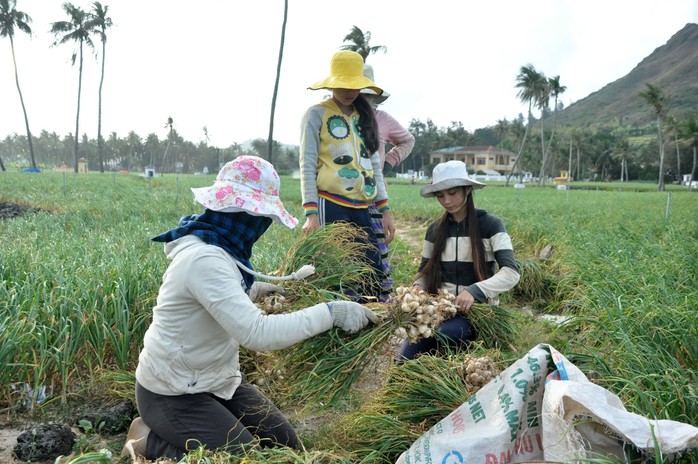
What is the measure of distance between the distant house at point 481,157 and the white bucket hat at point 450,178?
69370mm

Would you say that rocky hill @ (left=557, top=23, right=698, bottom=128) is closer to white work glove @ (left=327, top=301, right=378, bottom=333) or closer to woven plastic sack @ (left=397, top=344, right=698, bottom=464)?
white work glove @ (left=327, top=301, right=378, bottom=333)

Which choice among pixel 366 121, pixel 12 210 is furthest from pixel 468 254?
pixel 12 210

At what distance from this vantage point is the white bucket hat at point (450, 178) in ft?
7.48

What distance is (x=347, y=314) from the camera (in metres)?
1.59

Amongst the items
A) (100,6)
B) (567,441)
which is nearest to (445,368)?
(567,441)

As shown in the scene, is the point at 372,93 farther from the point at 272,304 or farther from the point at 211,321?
the point at 211,321

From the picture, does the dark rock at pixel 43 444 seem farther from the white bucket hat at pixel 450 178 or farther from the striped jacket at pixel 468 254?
the white bucket hat at pixel 450 178

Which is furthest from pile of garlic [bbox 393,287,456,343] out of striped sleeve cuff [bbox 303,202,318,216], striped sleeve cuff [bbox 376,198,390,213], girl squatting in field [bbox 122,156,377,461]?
striped sleeve cuff [bbox 376,198,390,213]

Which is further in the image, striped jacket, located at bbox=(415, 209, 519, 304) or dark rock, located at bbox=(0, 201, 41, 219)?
dark rock, located at bbox=(0, 201, 41, 219)

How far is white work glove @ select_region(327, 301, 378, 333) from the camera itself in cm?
159

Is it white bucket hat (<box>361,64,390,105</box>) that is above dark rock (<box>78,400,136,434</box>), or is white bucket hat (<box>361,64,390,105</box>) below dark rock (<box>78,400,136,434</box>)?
above

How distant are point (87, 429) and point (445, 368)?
1.38 meters

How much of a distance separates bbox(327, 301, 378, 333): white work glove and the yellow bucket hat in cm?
118

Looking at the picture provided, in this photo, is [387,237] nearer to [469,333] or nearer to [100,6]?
[469,333]
